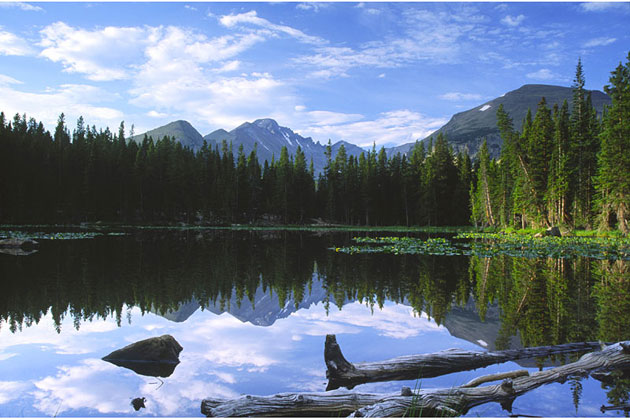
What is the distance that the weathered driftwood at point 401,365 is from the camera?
5.77 meters

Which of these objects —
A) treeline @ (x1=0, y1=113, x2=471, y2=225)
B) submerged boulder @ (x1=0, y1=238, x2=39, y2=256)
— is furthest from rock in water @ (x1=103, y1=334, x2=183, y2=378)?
treeline @ (x1=0, y1=113, x2=471, y2=225)

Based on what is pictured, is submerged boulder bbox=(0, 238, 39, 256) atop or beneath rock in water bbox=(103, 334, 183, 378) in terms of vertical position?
atop

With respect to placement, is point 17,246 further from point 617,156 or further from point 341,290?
point 617,156

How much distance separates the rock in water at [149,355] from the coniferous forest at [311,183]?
42322 mm

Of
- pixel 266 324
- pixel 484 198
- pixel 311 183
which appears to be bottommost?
pixel 266 324

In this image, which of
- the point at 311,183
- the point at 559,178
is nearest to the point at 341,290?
the point at 559,178

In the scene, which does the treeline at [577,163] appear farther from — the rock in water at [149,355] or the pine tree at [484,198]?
the rock in water at [149,355]

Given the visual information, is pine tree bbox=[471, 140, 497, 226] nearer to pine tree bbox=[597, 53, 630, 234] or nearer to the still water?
pine tree bbox=[597, 53, 630, 234]

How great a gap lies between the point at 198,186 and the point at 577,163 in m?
67.7

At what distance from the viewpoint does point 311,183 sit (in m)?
93.1

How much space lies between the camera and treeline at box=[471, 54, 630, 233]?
33281mm

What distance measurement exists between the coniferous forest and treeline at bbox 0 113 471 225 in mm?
221

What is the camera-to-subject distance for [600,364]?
6074 mm

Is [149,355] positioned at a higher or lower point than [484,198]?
lower
